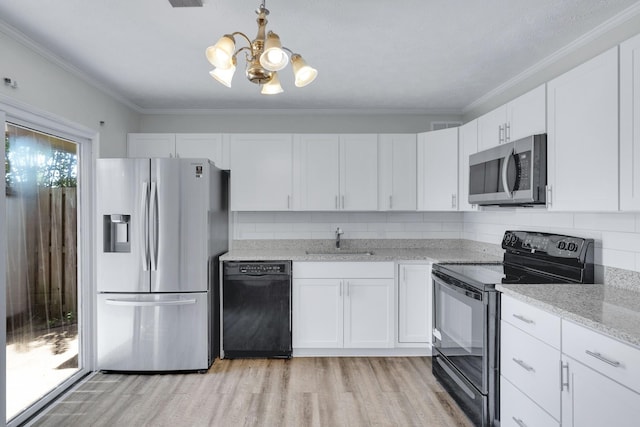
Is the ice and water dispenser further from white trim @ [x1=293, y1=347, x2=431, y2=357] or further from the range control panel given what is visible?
the range control panel

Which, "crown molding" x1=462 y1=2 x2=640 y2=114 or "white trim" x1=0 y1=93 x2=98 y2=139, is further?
"white trim" x1=0 y1=93 x2=98 y2=139

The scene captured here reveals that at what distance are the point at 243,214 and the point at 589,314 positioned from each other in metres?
3.07

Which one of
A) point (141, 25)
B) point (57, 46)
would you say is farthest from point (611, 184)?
point (57, 46)

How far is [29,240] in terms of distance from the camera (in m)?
2.47

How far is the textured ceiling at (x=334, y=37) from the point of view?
197 cm

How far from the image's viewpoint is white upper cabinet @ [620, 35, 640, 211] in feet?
5.22

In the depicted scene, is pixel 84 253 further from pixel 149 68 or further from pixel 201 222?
pixel 149 68

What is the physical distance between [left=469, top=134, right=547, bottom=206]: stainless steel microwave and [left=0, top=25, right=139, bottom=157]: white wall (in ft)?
10.1

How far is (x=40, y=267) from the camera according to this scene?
102 inches

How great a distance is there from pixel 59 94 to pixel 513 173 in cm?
316

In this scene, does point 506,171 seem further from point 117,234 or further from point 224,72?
point 117,234

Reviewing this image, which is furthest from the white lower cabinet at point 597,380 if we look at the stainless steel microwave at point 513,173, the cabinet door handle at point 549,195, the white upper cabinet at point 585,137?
the stainless steel microwave at point 513,173

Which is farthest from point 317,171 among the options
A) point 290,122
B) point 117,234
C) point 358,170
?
point 117,234

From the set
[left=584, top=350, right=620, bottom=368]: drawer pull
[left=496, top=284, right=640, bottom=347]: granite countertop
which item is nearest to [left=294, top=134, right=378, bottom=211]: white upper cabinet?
[left=496, top=284, right=640, bottom=347]: granite countertop
